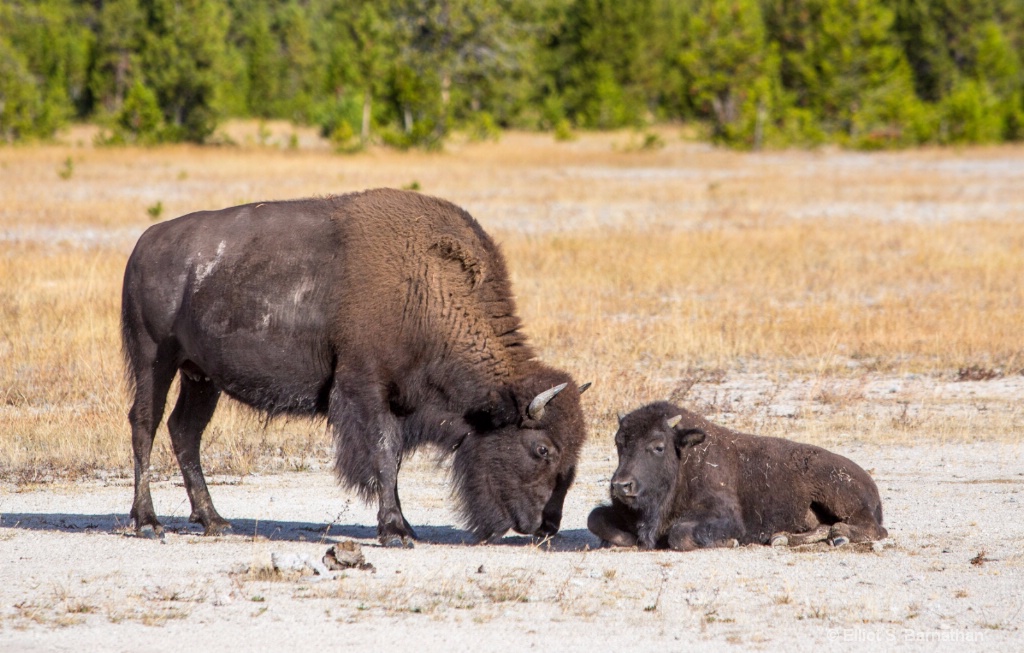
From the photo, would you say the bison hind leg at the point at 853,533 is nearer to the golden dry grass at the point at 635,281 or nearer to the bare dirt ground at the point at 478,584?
the bare dirt ground at the point at 478,584

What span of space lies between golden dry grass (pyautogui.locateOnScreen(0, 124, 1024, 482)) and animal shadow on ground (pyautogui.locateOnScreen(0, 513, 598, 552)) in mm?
1416

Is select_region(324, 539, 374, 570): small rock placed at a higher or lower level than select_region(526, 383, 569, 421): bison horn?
lower

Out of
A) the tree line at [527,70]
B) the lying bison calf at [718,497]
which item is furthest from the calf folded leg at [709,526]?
the tree line at [527,70]

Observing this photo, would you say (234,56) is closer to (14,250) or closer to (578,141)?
(578,141)

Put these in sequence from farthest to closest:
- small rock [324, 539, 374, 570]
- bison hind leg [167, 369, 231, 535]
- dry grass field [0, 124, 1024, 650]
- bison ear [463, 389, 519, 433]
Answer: bison hind leg [167, 369, 231, 535]
bison ear [463, 389, 519, 433]
small rock [324, 539, 374, 570]
dry grass field [0, 124, 1024, 650]

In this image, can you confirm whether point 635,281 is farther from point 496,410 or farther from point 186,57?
point 186,57

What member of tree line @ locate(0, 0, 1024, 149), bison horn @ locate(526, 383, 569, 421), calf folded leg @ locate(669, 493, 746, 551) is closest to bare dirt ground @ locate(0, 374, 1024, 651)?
calf folded leg @ locate(669, 493, 746, 551)

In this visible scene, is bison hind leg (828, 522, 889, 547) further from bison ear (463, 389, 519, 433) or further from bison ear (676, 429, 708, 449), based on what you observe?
bison ear (463, 389, 519, 433)

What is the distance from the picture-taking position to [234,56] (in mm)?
66000

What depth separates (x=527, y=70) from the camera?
58219 millimetres

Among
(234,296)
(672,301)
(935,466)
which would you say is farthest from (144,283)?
(672,301)

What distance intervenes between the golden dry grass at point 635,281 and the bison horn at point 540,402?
3141mm

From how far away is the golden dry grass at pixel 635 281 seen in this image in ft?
37.3

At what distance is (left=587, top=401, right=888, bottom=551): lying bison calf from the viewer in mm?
7680
